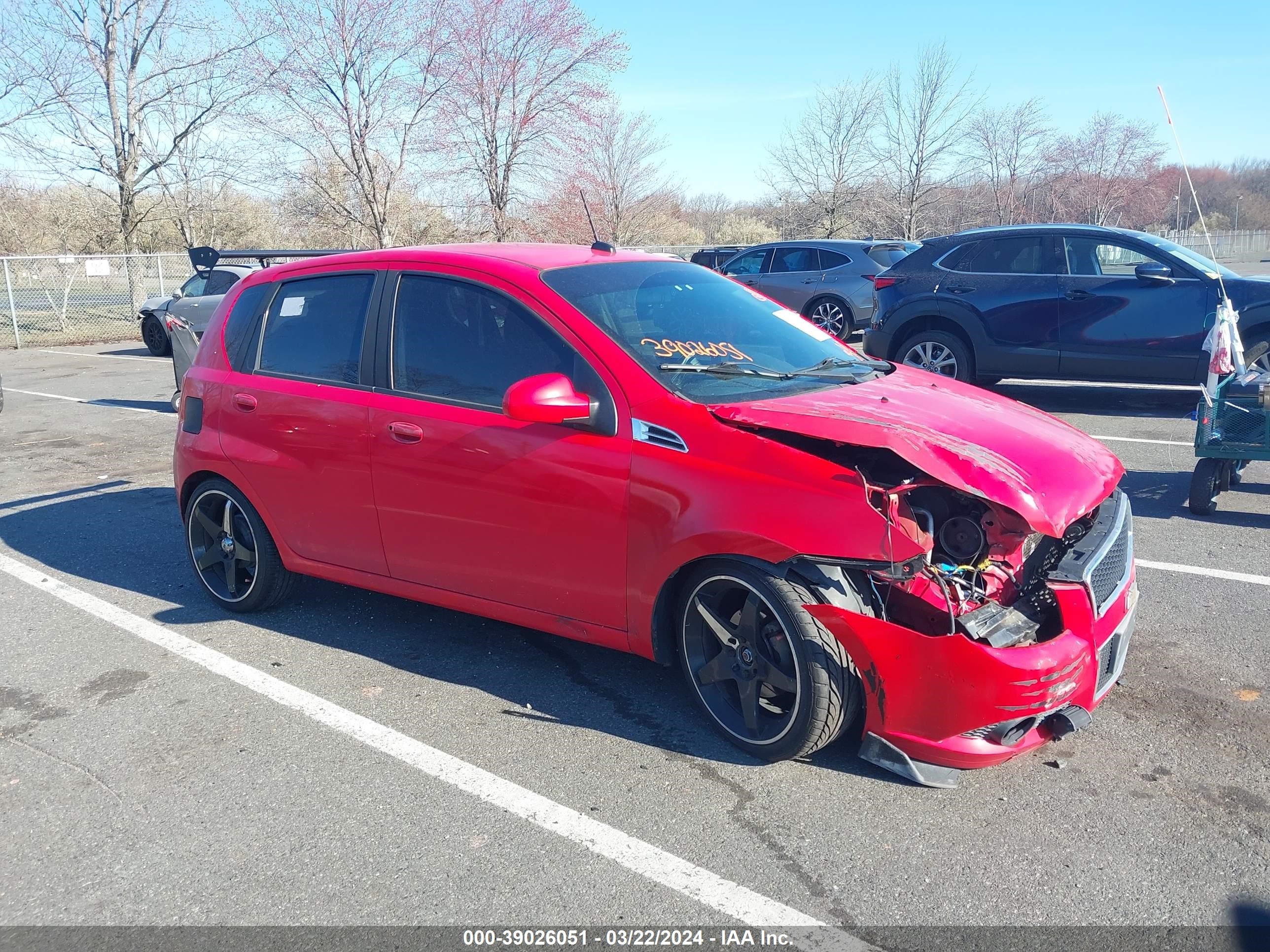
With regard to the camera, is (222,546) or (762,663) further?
(222,546)

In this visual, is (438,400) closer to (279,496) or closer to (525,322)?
(525,322)

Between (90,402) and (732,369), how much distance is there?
38.3 ft

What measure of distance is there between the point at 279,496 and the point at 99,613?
1.31m

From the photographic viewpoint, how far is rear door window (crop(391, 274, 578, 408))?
393 centimetres

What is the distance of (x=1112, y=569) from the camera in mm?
3496

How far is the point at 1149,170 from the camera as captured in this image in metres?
33.8

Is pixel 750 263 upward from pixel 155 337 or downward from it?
upward

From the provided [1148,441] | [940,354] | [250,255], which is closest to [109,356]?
[250,255]

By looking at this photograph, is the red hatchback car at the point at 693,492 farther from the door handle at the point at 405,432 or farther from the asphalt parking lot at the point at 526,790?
the asphalt parking lot at the point at 526,790

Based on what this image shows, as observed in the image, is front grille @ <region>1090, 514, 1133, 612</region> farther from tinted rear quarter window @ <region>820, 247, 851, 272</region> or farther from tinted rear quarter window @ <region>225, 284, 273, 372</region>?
tinted rear quarter window @ <region>820, 247, 851, 272</region>

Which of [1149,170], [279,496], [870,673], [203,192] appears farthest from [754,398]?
[1149,170]

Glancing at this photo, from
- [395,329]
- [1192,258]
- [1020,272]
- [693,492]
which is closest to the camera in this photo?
[693,492]

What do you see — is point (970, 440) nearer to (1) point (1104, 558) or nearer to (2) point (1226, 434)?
(1) point (1104, 558)

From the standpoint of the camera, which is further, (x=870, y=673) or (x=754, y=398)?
(x=754, y=398)
